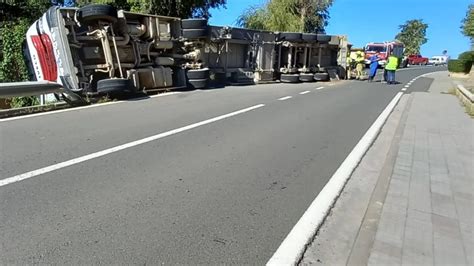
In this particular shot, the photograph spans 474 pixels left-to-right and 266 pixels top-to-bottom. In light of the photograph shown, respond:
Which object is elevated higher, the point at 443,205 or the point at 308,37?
the point at 308,37

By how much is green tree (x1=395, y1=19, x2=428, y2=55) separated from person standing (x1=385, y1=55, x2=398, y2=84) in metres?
79.9

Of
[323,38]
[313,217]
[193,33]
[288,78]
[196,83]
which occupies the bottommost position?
[288,78]

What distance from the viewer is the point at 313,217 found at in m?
3.92

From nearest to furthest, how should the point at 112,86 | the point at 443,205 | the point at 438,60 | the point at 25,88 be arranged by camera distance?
the point at 443,205, the point at 25,88, the point at 112,86, the point at 438,60

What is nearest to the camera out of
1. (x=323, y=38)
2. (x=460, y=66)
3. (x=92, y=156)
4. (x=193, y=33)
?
(x=92, y=156)

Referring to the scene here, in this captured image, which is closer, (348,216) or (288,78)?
(348,216)

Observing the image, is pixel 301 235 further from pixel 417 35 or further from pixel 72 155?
pixel 417 35

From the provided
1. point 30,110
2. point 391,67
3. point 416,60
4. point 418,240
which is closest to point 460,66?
point 391,67

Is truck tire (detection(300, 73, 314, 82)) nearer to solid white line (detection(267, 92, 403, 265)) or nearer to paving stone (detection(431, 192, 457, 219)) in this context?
solid white line (detection(267, 92, 403, 265))

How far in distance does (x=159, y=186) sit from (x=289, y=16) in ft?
111

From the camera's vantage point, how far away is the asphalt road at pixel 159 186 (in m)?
3.18

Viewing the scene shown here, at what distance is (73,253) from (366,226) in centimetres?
261

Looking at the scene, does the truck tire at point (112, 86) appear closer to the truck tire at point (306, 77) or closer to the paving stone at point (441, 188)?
the paving stone at point (441, 188)

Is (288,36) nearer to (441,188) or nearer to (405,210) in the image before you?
(441,188)
